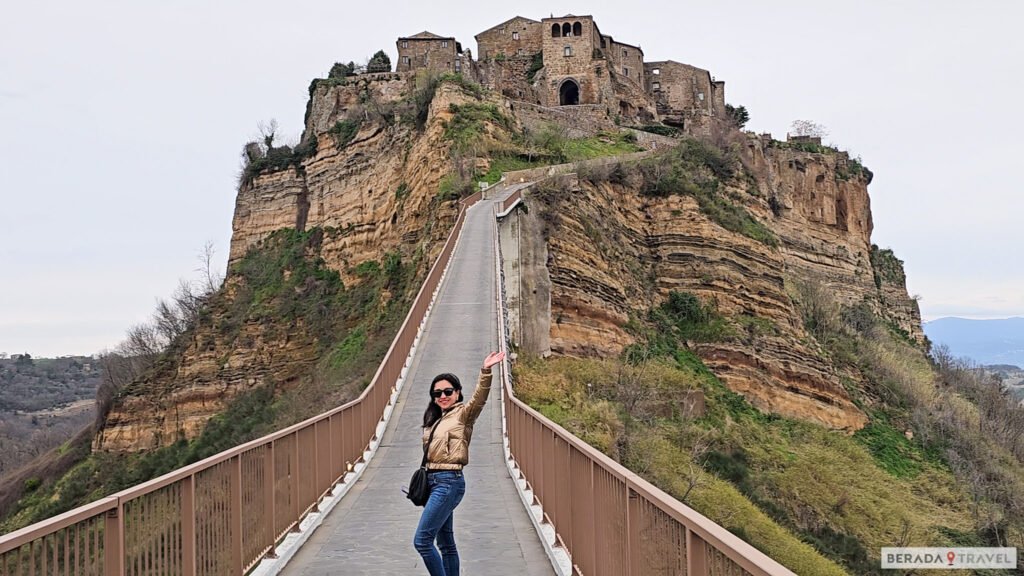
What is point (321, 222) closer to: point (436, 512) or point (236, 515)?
point (236, 515)

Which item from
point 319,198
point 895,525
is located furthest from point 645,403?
point 319,198

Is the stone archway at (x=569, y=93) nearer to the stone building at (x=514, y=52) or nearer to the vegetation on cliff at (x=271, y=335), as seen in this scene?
the stone building at (x=514, y=52)

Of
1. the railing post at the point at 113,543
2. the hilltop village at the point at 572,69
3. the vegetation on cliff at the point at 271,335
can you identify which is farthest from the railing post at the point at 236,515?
the hilltop village at the point at 572,69

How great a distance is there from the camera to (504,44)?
75188 mm

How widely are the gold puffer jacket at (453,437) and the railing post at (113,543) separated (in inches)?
106

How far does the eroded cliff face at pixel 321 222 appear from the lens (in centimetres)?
4894

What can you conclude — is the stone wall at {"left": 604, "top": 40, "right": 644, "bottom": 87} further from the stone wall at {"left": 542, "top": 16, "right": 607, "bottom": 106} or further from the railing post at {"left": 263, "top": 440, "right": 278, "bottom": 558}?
the railing post at {"left": 263, "top": 440, "right": 278, "bottom": 558}

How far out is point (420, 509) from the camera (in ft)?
42.1

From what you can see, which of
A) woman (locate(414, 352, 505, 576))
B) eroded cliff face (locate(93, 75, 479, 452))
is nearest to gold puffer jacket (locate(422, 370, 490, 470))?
woman (locate(414, 352, 505, 576))

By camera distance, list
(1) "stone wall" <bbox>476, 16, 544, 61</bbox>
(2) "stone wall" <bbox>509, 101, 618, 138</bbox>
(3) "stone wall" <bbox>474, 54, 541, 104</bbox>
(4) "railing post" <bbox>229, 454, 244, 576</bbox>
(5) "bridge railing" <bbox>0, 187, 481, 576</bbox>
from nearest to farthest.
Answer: (5) "bridge railing" <bbox>0, 187, 481, 576</bbox>
(4) "railing post" <bbox>229, 454, 244, 576</bbox>
(2) "stone wall" <bbox>509, 101, 618, 138</bbox>
(3) "stone wall" <bbox>474, 54, 541, 104</bbox>
(1) "stone wall" <bbox>476, 16, 544, 61</bbox>

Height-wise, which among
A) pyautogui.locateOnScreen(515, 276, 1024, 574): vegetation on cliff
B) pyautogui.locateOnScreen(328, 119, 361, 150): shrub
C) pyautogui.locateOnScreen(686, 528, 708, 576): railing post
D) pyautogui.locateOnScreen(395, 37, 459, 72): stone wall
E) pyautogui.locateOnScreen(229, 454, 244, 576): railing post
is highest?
pyautogui.locateOnScreen(395, 37, 459, 72): stone wall

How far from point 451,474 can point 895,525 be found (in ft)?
98.5

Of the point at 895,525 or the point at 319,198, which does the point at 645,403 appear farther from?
the point at 319,198

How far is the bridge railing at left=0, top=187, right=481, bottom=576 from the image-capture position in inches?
200
